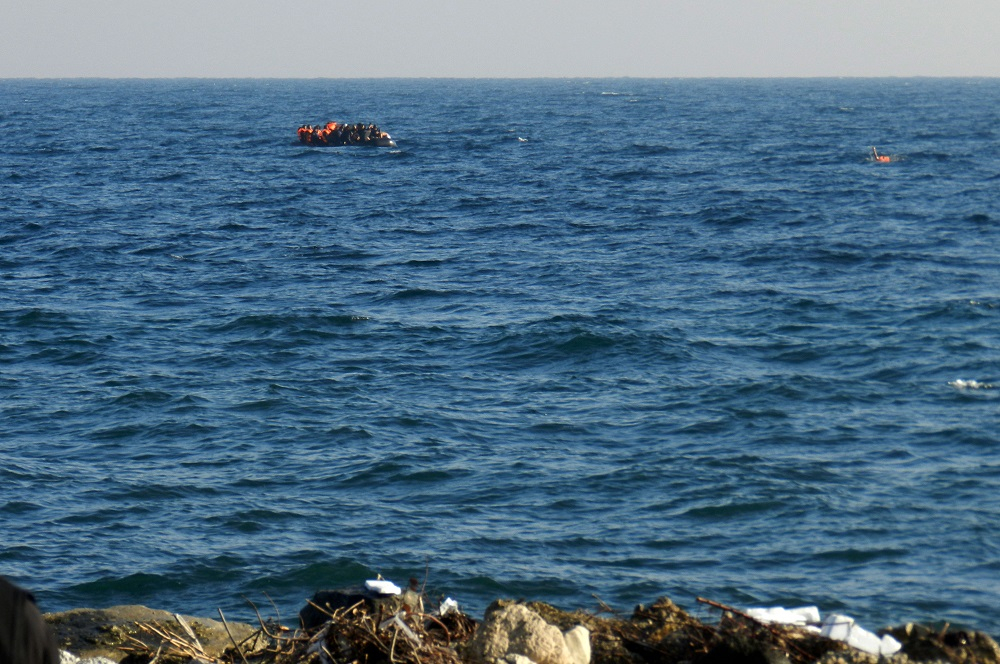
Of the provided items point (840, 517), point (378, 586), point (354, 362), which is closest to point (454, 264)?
point (354, 362)

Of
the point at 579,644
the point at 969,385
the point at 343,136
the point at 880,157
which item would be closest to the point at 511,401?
the point at 969,385

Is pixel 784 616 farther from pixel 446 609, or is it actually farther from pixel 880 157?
pixel 880 157

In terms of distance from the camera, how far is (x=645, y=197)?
40219 millimetres

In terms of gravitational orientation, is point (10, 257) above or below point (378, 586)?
below

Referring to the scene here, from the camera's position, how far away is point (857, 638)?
230 inches

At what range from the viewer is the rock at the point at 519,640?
5.54 metres

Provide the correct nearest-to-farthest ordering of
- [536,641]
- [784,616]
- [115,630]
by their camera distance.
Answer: [536,641]
[784,616]
[115,630]

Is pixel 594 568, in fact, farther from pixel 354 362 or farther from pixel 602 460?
pixel 354 362

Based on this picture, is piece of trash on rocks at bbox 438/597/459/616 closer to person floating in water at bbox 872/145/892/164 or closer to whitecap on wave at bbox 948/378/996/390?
whitecap on wave at bbox 948/378/996/390

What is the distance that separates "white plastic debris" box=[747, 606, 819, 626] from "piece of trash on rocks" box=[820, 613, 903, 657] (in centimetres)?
25

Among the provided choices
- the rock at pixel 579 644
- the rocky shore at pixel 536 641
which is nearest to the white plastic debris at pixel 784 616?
the rocky shore at pixel 536 641

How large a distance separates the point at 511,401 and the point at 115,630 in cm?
1018

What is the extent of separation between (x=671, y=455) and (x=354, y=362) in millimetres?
7020

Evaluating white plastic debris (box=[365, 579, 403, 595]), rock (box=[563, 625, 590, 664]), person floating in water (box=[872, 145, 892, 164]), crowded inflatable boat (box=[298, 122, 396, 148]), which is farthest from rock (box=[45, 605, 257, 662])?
crowded inflatable boat (box=[298, 122, 396, 148])
